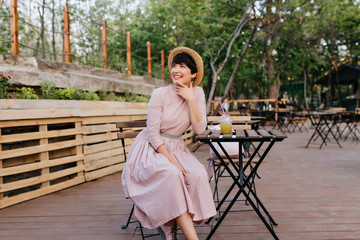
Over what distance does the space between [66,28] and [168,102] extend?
4615 millimetres

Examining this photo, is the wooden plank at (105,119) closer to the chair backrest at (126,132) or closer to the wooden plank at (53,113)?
the wooden plank at (53,113)

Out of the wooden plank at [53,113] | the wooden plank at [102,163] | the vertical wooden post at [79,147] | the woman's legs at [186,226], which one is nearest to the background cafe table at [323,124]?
the wooden plank at [102,163]

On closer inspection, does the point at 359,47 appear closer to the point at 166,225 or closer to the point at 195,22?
the point at 195,22

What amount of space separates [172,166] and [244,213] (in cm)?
123

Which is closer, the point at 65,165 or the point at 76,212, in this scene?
the point at 76,212

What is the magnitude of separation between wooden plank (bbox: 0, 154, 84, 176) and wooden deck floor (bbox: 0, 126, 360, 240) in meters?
0.35

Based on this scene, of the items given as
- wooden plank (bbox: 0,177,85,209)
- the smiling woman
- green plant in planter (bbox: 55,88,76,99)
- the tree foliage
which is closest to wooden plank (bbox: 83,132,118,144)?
wooden plank (bbox: 0,177,85,209)

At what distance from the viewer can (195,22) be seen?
1001cm

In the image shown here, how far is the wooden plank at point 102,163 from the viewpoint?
13.4 feet

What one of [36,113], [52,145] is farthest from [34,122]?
[52,145]

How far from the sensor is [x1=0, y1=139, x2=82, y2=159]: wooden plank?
3.10 meters

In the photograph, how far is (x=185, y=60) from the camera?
2250 mm

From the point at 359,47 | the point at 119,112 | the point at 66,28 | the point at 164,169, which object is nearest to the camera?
the point at 164,169

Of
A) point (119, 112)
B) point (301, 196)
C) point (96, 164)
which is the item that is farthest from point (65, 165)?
point (301, 196)
